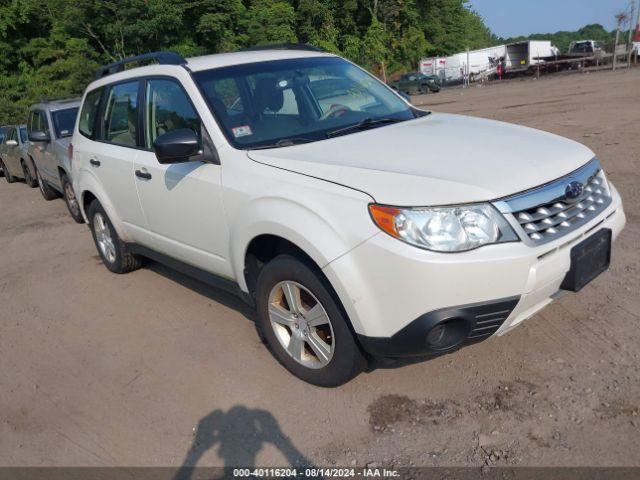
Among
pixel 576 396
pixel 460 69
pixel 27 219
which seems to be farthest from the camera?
pixel 460 69

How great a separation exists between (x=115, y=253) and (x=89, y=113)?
1341 mm

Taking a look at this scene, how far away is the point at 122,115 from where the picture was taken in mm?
4699

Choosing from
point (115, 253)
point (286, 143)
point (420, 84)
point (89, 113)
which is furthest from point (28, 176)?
point (420, 84)

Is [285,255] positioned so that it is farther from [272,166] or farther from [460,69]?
[460,69]

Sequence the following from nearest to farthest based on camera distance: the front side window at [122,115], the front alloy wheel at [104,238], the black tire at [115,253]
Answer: the front side window at [122,115]
the black tire at [115,253]
the front alloy wheel at [104,238]

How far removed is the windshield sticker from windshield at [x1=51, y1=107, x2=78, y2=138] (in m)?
6.05

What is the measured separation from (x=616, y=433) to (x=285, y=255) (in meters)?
1.83

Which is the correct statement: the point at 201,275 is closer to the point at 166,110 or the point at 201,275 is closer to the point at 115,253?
the point at 166,110

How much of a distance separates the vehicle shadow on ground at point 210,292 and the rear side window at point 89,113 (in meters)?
1.38

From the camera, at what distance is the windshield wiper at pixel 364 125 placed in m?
3.61

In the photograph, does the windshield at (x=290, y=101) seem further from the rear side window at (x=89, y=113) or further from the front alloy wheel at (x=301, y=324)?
the rear side window at (x=89, y=113)

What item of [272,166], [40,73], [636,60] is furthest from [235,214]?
[636,60]

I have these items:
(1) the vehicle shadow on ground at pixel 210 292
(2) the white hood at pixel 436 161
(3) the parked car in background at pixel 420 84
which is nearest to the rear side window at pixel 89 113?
(1) the vehicle shadow on ground at pixel 210 292

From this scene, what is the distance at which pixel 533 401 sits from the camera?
3.02 meters
